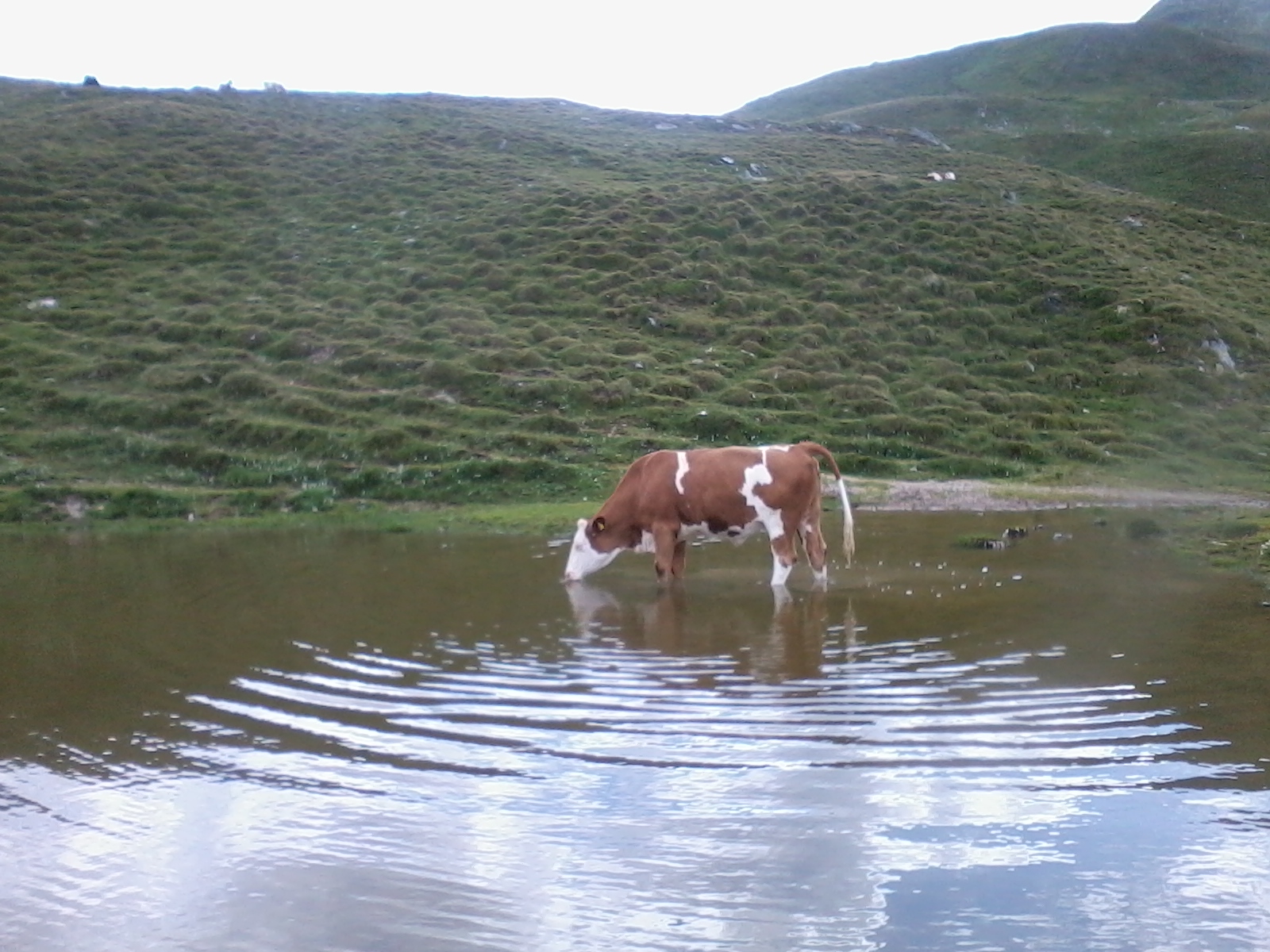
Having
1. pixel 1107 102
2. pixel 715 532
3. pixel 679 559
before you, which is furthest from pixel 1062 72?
pixel 679 559

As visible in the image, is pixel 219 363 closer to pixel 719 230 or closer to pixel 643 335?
pixel 643 335

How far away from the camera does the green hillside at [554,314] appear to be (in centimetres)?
2747

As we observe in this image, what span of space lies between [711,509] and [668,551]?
0.75 m

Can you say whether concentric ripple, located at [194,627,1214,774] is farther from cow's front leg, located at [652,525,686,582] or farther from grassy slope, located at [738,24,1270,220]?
grassy slope, located at [738,24,1270,220]

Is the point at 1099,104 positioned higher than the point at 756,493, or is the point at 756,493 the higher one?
the point at 1099,104

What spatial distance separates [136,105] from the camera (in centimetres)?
5825

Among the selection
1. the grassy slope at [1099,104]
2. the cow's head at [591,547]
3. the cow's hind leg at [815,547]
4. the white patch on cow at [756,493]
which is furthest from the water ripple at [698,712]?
the grassy slope at [1099,104]

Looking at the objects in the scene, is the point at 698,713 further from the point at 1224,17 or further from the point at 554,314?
the point at 1224,17

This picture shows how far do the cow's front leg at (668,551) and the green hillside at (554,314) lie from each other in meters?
9.80

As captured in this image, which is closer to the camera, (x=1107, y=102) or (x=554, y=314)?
(x=554, y=314)

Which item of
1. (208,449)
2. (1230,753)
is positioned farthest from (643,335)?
(1230,753)

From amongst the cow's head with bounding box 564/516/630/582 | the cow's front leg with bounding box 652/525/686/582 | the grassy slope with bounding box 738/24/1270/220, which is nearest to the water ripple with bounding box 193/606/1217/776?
the cow's front leg with bounding box 652/525/686/582

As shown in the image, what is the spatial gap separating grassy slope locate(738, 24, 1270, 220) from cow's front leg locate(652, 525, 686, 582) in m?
64.7

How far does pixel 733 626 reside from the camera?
12.1 metres
